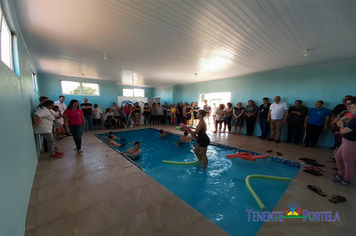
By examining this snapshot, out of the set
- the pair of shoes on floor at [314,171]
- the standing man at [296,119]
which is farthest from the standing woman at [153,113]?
the pair of shoes on floor at [314,171]

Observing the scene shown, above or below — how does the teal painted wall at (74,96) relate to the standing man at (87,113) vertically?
above

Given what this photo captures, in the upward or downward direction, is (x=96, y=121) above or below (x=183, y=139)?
above

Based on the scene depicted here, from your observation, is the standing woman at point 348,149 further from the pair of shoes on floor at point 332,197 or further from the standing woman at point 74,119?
the standing woman at point 74,119

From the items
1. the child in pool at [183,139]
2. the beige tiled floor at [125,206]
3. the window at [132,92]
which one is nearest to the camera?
the beige tiled floor at [125,206]

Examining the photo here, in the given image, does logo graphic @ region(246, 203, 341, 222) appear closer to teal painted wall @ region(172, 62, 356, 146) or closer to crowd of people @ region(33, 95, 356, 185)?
crowd of people @ region(33, 95, 356, 185)

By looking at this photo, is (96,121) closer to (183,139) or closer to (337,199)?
(183,139)

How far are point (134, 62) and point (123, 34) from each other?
6.81ft

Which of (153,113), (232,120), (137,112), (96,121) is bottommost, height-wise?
(96,121)

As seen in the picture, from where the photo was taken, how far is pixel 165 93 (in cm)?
1124

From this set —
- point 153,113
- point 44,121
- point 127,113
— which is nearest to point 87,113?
point 127,113

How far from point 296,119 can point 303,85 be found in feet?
4.68

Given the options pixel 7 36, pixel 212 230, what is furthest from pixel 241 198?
pixel 7 36

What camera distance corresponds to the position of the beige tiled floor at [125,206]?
4.91ft

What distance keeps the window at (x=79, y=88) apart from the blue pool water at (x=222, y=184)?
6.46 meters
